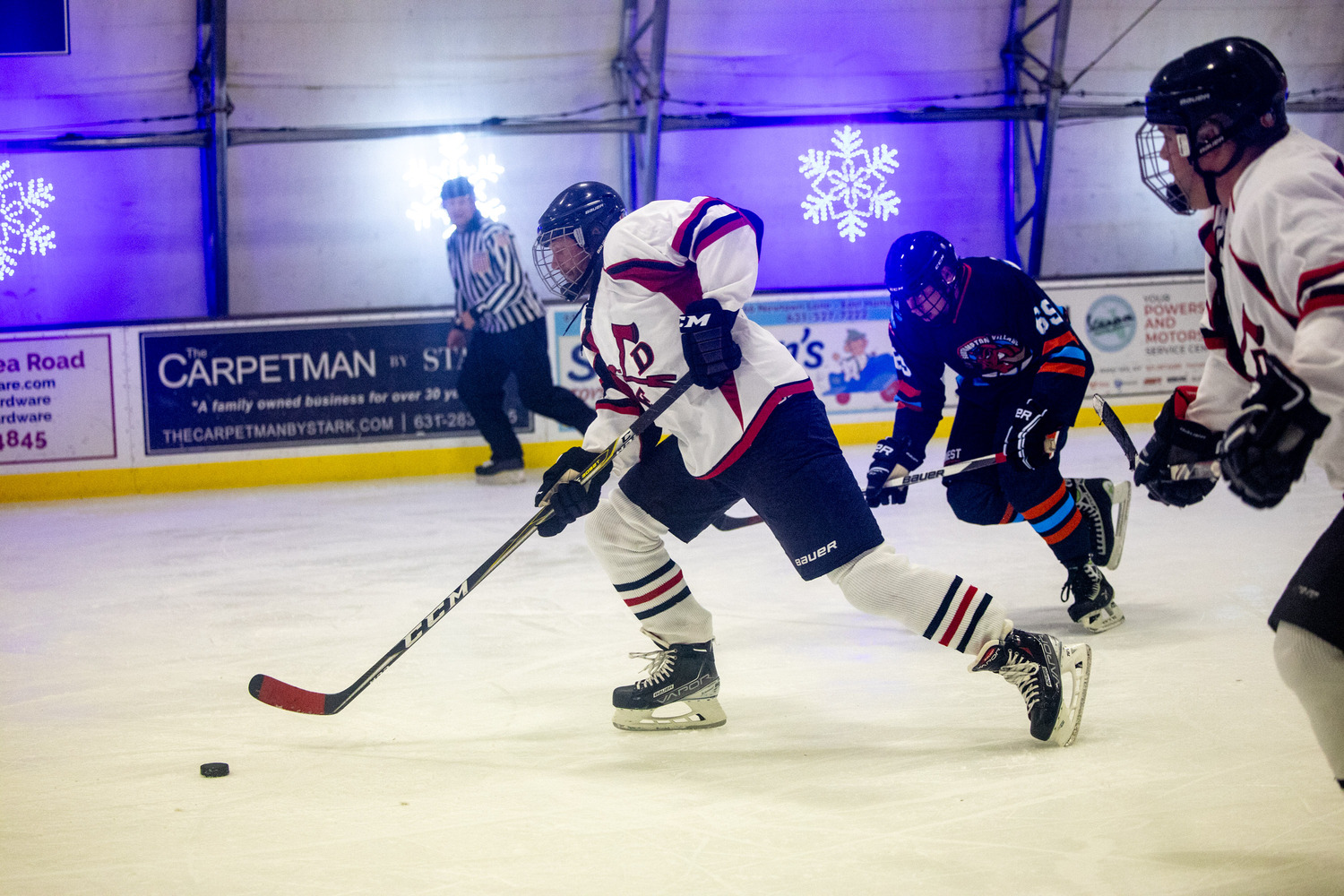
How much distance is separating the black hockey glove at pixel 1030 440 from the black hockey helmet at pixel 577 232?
105cm

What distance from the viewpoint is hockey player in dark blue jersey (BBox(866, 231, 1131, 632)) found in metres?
2.71

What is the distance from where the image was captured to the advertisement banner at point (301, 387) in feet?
19.8

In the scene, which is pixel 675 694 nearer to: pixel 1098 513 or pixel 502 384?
pixel 1098 513

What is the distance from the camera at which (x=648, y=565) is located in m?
→ 2.22

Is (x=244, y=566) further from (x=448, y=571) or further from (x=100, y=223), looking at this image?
(x=100, y=223)

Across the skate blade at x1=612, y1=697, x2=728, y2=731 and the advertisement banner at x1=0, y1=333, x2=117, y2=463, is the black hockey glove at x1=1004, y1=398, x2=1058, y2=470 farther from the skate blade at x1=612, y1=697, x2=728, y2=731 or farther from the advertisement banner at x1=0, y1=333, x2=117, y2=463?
the advertisement banner at x1=0, y1=333, x2=117, y2=463

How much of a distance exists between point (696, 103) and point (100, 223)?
403 centimetres

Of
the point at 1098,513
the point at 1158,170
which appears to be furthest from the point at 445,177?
the point at 1158,170

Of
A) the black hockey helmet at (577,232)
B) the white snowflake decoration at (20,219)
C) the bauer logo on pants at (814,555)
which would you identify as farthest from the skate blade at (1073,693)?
the white snowflake decoration at (20,219)

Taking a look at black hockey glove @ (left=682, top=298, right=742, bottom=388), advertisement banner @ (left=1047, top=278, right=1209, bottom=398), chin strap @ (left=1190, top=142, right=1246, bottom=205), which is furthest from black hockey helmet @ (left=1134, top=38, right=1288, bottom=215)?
advertisement banner @ (left=1047, top=278, right=1209, bottom=398)

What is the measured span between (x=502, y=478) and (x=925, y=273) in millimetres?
3434

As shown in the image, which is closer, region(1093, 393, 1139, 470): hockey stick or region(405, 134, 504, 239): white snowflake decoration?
region(1093, 393, 1139, 470): hockey stick

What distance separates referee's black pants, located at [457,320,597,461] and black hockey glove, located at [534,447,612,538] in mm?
3428

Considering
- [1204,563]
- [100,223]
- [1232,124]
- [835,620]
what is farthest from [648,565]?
[100,223]
